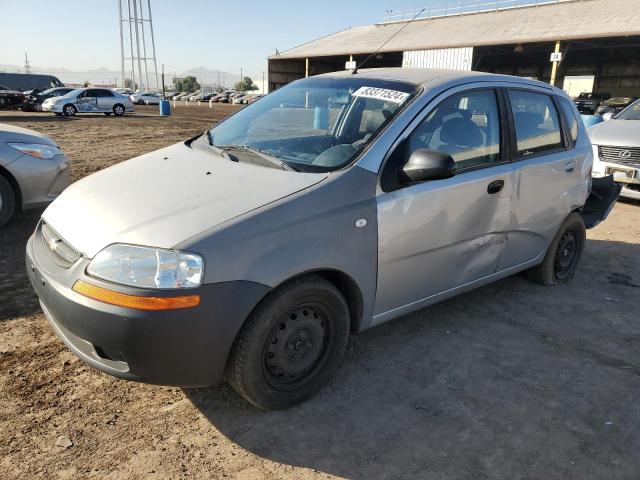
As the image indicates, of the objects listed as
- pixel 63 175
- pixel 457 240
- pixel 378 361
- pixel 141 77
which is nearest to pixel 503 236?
pixel 457 240

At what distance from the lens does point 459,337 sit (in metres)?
3.52

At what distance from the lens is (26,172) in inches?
203

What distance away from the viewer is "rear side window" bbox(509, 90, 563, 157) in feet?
12.0

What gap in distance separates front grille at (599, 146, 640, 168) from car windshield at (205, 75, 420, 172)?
18.6ft

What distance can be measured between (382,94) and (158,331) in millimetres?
1960

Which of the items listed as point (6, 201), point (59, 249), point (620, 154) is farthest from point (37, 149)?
point (620, 154)

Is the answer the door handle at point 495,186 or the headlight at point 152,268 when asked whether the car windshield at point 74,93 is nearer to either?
the door handle at point 495,186

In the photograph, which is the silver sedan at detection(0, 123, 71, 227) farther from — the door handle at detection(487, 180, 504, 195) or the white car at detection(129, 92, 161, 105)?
the white car at detection(129, 92, 161, 105)

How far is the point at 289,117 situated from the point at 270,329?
1685 mm

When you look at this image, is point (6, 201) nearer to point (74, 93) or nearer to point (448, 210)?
point (448, 210)

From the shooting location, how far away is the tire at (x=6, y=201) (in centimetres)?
512

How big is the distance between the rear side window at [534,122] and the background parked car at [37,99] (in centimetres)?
3004

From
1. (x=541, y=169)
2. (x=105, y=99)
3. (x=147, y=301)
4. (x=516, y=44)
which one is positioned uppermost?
(x=516, y=44)

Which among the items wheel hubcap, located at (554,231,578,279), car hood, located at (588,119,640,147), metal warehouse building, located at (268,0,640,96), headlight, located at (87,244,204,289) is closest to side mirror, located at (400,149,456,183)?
headlight, located at (87,244,204,289)
